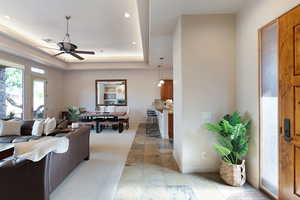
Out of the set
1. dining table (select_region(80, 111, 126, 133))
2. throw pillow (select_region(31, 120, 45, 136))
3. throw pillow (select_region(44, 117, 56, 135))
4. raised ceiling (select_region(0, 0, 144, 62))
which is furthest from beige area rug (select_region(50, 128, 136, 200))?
raised ceiling (select_region(0, 0, 144, 62))

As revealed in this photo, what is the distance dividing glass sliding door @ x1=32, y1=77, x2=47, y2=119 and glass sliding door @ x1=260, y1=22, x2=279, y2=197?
7.85 meters

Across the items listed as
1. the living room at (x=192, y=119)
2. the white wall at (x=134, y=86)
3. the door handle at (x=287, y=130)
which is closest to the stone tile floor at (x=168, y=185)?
the living room at (x=192, y=119)

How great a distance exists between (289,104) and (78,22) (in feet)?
15.6

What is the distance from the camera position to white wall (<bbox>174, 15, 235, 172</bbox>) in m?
3.11

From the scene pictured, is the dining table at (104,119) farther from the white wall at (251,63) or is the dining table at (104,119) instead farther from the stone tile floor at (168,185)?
the white wall at (251,63)

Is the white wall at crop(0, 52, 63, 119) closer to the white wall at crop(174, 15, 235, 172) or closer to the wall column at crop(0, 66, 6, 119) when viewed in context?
the wall column at crop(0, 66, 6, 119)

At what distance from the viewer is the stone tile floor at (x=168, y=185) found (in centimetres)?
240

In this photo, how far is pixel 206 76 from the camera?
122 inches

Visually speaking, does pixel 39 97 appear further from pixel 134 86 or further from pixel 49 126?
pixel 134 86

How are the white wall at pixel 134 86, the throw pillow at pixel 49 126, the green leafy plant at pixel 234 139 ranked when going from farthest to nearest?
1. the white wall at pixel 134 86
2. the throw pillow at pixel 49 126
3. the green leafy plant at pixel 234 139

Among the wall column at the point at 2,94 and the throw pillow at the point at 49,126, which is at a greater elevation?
the wall column at the point at 2,94

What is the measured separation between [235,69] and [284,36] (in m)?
1.06

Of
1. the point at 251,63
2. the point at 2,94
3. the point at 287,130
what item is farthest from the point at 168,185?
the point at 2,94

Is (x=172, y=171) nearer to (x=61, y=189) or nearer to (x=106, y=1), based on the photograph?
(x=61, y=189)
